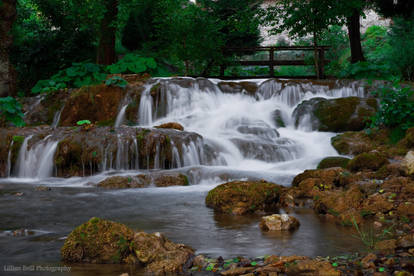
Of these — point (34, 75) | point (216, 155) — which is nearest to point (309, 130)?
point (216, 155)

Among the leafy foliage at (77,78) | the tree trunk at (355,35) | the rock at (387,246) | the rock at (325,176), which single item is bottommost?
the rock at (387,246)

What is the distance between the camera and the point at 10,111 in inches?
463

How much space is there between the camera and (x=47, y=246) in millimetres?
4008

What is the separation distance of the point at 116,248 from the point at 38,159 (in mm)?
6748

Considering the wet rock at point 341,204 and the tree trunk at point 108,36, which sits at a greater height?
the tree trunk at point 108,36

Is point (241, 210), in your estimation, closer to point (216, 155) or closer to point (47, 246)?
point (47, 246)

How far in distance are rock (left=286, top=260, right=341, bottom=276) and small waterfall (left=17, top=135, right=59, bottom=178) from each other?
24.6 ft

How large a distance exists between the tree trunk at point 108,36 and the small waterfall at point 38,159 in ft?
27.0

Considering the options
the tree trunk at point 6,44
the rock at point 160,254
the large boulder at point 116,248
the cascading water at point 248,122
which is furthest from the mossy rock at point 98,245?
the tree trunk at point 6,44

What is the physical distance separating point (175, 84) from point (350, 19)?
7.58 m

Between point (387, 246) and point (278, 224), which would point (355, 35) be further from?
point (387, 246)

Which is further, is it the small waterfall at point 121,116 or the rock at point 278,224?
the small waterfall at point 121,116

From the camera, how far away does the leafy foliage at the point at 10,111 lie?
38.7 feet

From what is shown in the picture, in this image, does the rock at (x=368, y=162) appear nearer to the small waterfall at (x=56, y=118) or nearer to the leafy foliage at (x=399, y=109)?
the leafy foliage at (x=399, y=109)
